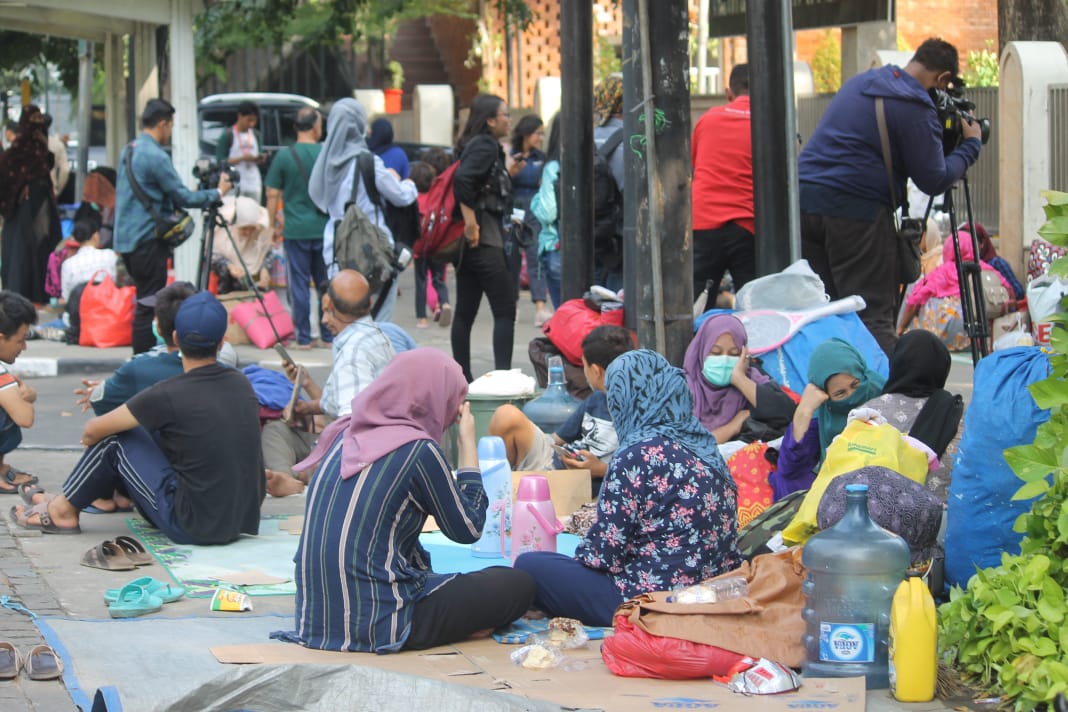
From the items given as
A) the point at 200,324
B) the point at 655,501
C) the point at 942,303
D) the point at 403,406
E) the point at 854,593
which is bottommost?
the point at 854,593

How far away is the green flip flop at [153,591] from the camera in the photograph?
587cm

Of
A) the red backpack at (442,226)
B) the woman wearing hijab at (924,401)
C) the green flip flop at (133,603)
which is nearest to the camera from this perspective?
the green flip flop at (133,603)

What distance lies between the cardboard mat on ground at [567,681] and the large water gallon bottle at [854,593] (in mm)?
103

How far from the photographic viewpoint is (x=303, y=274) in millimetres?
13125

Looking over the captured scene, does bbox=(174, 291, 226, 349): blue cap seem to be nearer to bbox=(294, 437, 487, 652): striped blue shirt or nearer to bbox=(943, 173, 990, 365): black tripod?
bbox=(294, 437, 487, 652): striped blue shirt

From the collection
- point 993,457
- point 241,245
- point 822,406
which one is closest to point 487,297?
point 822,406

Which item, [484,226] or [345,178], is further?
[345,178]

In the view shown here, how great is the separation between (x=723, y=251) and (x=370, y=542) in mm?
4224

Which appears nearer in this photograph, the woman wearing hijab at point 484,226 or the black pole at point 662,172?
the black pole at point 662,172

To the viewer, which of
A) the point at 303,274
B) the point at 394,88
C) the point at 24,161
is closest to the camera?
the point at 303,274

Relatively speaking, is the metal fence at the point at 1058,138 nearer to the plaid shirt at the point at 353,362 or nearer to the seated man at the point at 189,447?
the plaid shirt at the point at 353,362

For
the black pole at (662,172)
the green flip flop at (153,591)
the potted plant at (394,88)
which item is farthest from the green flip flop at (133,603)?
the potted plant at (394,88)

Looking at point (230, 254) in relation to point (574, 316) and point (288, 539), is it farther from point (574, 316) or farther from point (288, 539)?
point (288, 539)

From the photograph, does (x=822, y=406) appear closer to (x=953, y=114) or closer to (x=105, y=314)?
(x=953, y=114)
